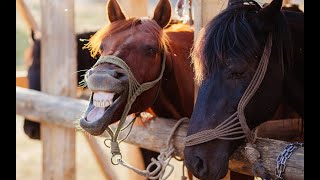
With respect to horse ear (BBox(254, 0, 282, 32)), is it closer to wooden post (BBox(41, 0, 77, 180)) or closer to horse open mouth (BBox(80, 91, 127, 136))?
horse open mouth (BBox(80, 91, 127, 136))

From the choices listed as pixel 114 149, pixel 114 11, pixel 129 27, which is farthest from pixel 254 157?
pixel 114 11

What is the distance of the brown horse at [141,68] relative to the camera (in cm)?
279

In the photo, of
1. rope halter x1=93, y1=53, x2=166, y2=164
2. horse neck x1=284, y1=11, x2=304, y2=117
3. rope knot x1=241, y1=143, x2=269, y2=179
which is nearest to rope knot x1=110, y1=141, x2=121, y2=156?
rope halter x1=93, y1=53, x2=166, y2=164

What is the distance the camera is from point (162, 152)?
3203 millimetres

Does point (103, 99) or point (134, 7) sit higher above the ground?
point (134, 7)

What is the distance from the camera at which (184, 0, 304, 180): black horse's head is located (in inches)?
99.6

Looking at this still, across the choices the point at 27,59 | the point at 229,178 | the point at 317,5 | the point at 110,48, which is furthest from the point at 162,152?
the point at 27,59

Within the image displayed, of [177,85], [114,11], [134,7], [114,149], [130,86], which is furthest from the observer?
[134,7]

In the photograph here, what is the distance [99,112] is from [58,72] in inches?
73.2

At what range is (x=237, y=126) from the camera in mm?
2568

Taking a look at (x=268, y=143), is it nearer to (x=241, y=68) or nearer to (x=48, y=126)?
(x=241, y=68)

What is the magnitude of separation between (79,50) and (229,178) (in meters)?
3.06

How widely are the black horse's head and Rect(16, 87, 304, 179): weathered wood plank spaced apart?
6.7 inches

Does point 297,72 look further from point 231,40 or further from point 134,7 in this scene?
point 134,7
